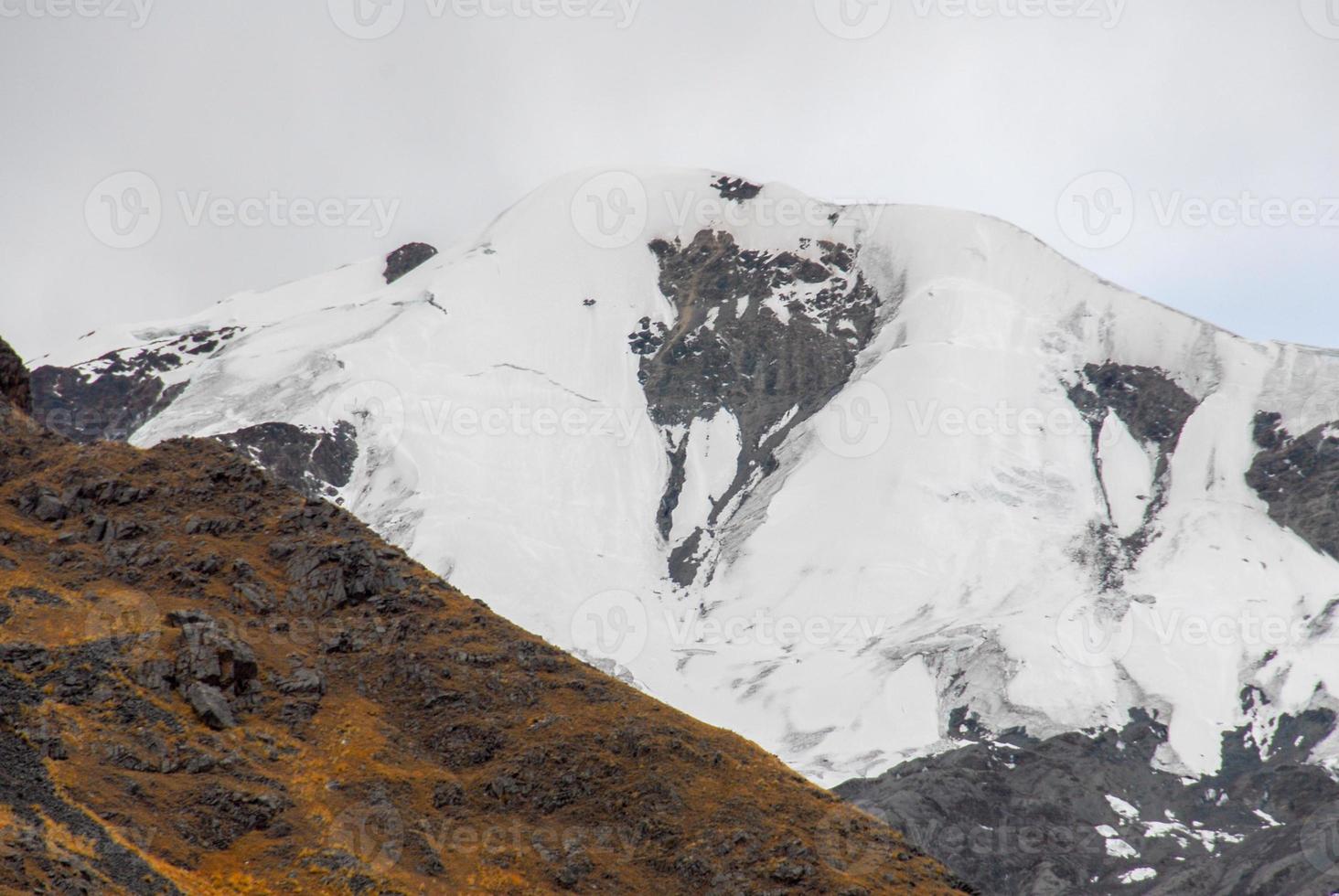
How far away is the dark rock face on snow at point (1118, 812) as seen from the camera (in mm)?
153625

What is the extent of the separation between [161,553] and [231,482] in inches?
294

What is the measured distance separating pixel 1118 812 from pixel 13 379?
487ft

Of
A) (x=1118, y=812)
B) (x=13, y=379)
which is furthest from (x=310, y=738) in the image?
(x=1118, y=812)

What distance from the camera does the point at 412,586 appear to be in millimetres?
59531

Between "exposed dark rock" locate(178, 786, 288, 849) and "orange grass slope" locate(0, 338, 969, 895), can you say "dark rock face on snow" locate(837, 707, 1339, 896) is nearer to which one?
"orange grass slope" locate(0, 338, 969, 895)

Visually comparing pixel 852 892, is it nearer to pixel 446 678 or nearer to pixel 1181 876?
pixel 446 678

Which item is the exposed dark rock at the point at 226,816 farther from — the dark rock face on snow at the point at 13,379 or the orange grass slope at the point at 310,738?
the dark rock face on snow at the point at 13,379

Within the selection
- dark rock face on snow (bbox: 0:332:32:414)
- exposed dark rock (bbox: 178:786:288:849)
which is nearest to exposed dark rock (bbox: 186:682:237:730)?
exposed dark rock (bbox: 178:786:288:849)

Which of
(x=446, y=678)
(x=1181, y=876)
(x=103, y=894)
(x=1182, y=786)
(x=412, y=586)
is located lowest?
(x=103, y=894)

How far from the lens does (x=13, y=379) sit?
71375mm

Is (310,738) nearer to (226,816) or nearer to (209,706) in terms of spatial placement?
(209,706)

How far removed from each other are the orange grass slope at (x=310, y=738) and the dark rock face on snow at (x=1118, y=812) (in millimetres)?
107794

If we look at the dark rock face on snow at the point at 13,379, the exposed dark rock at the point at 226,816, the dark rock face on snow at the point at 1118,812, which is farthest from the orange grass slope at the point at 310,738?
the dark rock face on snow at the point at 1118,812

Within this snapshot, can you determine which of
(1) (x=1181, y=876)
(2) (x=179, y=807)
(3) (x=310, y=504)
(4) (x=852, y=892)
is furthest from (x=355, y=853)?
(1) (x=1181, y=876)
